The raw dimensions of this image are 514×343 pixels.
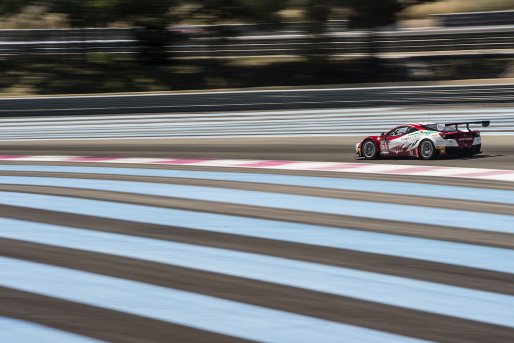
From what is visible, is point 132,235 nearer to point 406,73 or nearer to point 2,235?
point 2,235

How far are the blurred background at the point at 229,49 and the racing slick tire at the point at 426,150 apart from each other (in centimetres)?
1540

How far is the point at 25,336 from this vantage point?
4398 millimetres

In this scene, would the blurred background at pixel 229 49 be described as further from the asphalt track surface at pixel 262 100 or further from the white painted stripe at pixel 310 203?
the white painted stripe at pixel 310 203

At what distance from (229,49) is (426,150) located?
20.9 m

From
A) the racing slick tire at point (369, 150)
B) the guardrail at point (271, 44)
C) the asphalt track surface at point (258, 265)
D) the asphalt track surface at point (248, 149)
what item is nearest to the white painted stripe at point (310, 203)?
the asphalt track surface at point (258, 265)

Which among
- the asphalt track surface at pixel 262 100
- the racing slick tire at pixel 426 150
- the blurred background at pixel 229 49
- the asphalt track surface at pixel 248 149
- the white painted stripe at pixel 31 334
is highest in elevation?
the blurred background at pixel 229 49

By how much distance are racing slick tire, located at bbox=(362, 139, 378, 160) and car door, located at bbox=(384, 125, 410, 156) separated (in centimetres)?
22

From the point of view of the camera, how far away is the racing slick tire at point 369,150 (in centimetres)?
1250

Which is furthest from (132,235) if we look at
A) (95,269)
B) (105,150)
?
(105,150)

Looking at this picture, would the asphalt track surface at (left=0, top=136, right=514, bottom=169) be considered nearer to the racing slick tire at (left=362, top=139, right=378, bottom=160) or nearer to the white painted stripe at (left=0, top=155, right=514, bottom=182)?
the racing slick tire at (left=362, top=139, right=378, bottom=160)

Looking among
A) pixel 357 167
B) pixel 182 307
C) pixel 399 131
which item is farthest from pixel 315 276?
pixel 399 131

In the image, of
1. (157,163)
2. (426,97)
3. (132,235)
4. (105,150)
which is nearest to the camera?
(132,235)

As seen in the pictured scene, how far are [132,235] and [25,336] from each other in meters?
2.42

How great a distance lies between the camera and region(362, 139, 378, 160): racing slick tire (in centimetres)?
1250
